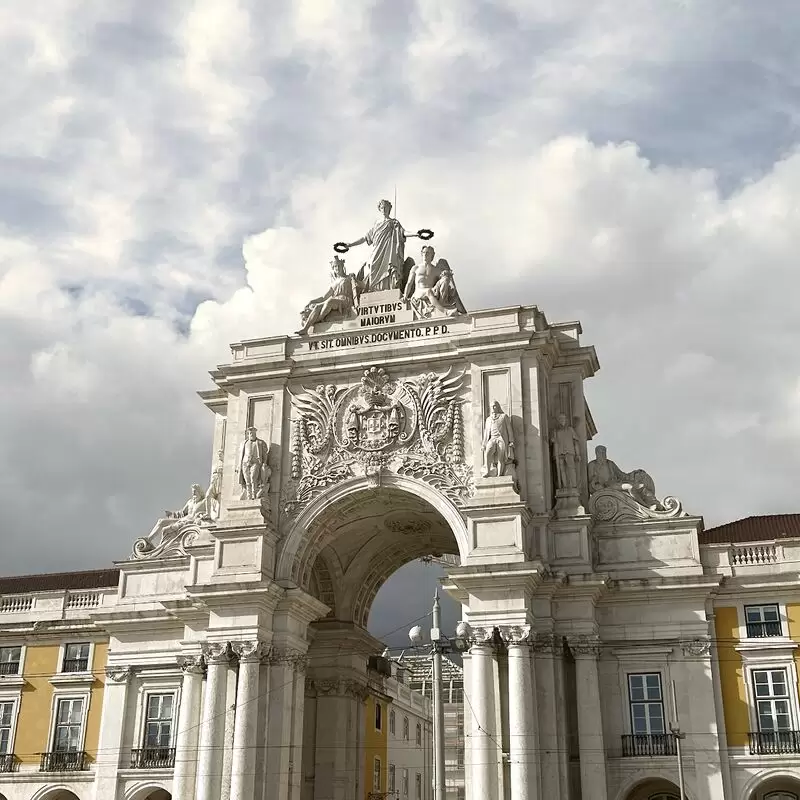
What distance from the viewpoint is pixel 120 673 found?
37.7 m

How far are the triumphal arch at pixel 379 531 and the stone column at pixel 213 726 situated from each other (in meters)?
0.07

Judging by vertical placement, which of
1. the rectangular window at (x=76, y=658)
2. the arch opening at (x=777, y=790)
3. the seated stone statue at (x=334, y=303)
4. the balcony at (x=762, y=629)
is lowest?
the arch opening at (x=777, y=790)

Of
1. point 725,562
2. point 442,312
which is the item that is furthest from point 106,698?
point 725,562

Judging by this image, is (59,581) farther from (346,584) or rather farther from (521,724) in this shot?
(521,724)

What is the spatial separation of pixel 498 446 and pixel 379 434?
14.7ft

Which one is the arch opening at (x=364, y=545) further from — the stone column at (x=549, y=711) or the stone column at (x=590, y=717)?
the stone column at (x=590, y=717)

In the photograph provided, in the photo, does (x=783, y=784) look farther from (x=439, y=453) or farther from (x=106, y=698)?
(x=106, y=698)

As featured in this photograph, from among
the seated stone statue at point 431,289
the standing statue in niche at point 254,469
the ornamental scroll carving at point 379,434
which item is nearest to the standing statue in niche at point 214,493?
the standing statue in niche at point 254,469

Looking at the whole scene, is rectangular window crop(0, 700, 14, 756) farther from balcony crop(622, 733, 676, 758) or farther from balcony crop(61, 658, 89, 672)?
balcony crop(622, 733, 676, 758)

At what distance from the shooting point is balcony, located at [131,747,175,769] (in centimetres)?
3597

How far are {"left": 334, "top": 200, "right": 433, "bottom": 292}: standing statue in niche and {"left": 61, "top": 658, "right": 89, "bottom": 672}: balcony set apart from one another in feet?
57.4

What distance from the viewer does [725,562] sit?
33688 mm

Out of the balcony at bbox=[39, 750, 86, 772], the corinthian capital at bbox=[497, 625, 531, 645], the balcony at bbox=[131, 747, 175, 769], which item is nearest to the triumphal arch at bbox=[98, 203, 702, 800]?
the corinthian capital at bbox=[497, 625, 531, 645]

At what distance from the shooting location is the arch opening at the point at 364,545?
36.5 m
